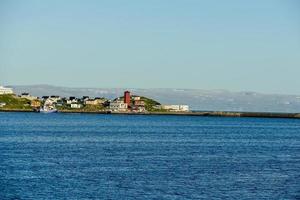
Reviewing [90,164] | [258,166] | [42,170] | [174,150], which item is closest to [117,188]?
[42,170]

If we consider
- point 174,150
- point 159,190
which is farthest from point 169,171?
point 174,150

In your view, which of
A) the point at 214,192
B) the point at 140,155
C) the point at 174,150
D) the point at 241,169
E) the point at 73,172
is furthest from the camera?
the point at 174,150

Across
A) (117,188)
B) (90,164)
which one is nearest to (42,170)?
(90,164)

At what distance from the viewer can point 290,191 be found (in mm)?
42500

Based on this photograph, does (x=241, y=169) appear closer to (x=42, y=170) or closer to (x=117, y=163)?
(x=117, y=163)

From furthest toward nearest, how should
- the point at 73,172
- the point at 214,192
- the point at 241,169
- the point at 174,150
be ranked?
1. the point at 174,150
2. the point at 241,169
3. the point at 73,172
4. the point at 214,192

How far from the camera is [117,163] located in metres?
57.0

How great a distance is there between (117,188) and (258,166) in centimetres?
1830

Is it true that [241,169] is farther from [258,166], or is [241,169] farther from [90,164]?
[90,164]

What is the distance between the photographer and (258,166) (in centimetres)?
5756

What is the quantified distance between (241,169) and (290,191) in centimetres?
1222

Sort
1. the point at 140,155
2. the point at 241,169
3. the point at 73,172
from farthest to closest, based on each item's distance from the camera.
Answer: the point at 140,155
the point at 241,169
the point at 73,172

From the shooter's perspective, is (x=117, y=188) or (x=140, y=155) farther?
(x=140, y=155)

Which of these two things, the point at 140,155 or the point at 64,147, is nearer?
the point at 140,155
